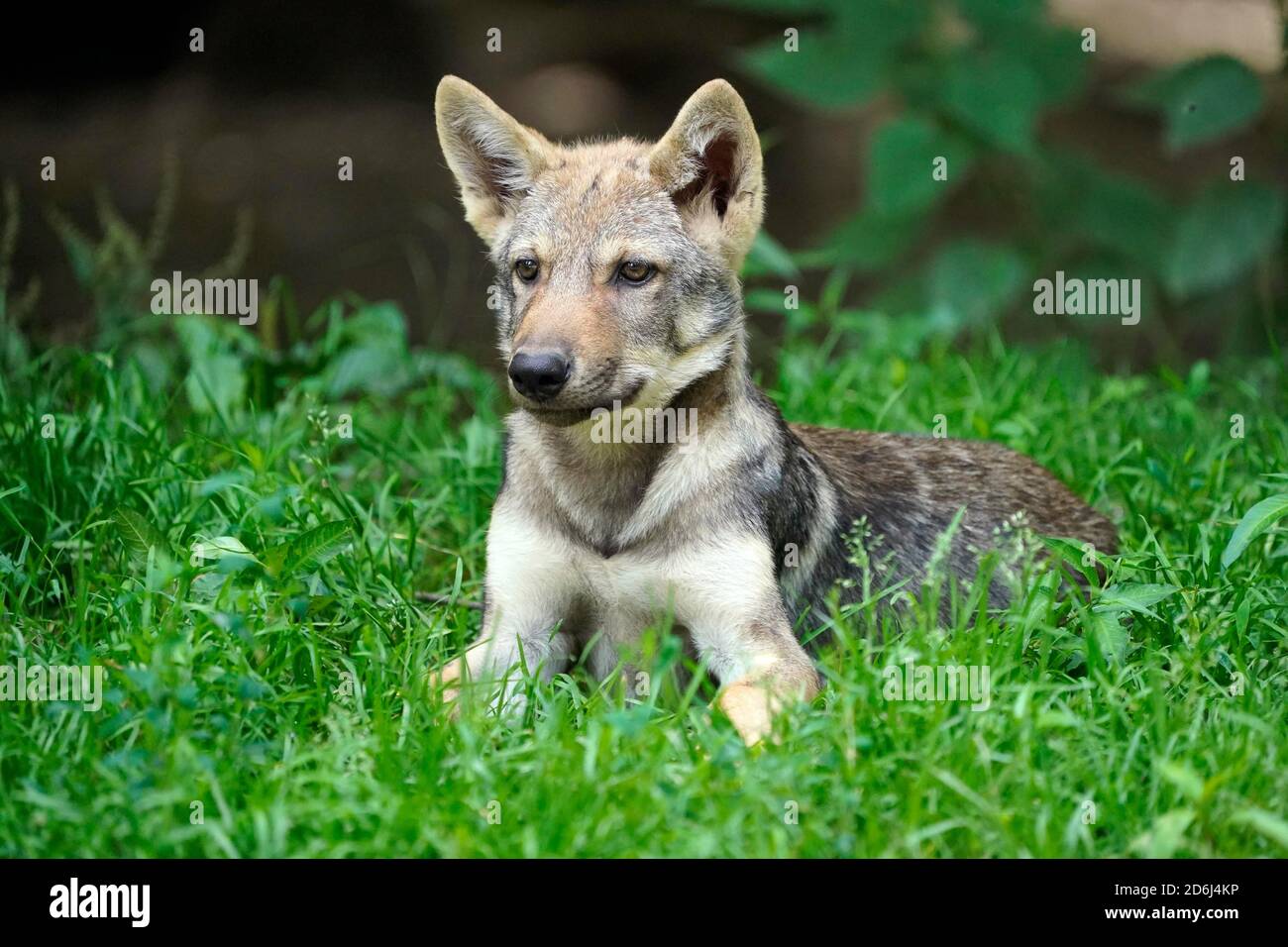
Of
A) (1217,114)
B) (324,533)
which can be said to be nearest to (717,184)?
(324,533)

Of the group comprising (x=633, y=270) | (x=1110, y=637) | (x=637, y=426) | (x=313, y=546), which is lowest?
(x=1110, y=637)

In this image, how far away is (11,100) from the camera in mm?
11672

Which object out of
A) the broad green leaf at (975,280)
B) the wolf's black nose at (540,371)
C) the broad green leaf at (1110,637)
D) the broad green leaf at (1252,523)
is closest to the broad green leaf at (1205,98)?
the broad green leaf at (975,280)

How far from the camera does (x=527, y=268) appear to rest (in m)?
4.91

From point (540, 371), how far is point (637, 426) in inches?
22.5

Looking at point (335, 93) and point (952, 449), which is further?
point (335, 93)

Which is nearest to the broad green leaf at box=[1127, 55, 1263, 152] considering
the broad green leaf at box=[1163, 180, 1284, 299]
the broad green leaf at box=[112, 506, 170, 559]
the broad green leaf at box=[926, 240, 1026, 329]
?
the broad green leaf at box=[1163, 180, 1284, 299]

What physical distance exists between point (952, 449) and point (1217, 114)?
10.2 feet

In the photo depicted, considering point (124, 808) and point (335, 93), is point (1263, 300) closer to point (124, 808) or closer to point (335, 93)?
point (124, 808)

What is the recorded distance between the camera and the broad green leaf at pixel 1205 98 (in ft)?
25.1

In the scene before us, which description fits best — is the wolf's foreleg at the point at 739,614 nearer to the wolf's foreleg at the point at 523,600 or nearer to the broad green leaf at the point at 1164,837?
Answer: the wolf's foreleg at the point at 523,600

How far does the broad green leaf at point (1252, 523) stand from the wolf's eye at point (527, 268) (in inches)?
96.1

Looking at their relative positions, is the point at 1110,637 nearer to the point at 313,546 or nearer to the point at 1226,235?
the point at 313,546

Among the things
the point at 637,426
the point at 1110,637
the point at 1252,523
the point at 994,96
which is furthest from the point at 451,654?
the point at 994,96
